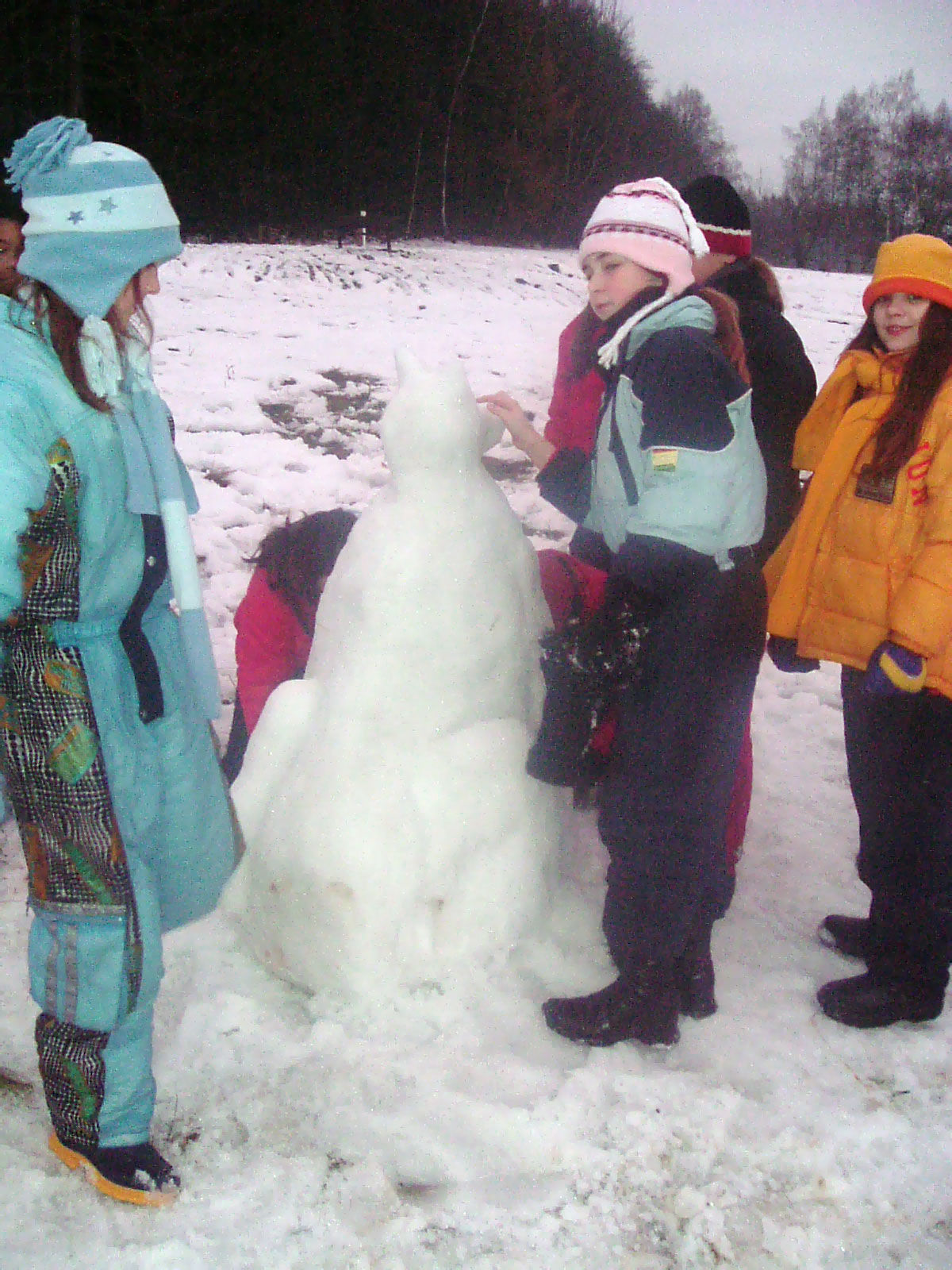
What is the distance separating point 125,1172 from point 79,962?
0.43 m

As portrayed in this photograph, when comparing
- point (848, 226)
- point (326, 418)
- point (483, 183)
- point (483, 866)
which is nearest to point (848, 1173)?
point (483, 866)

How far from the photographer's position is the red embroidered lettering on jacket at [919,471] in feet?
6.47

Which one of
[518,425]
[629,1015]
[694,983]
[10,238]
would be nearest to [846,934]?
[694,983]

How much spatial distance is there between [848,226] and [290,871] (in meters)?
33.7

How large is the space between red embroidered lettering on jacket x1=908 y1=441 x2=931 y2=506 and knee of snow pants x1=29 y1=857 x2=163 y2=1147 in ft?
5.57

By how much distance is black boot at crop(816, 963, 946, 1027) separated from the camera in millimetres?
2236

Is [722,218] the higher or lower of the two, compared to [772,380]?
higher

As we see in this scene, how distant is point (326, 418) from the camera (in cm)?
641

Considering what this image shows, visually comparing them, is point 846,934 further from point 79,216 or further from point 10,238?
→ point 10,238

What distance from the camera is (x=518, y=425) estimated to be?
2260 mm

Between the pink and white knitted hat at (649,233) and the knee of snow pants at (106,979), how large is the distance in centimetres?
152

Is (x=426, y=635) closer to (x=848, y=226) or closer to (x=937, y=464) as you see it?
(x=937, y=464)

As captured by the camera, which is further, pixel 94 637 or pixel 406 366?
pixel 406 366

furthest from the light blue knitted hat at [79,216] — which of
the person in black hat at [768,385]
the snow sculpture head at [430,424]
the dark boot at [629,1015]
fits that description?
the dark boot at [629,1015]
